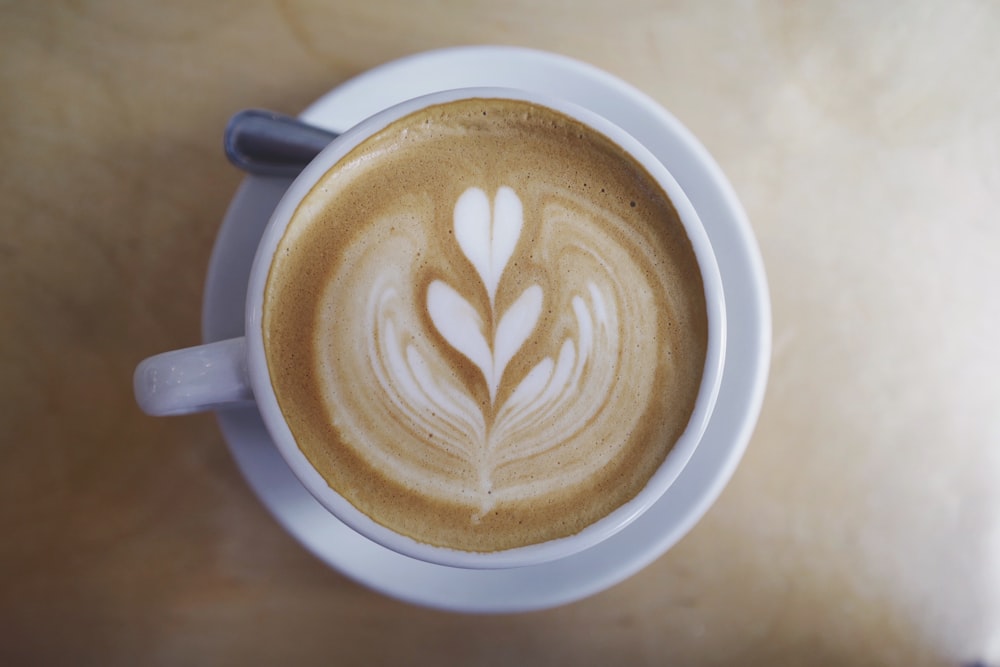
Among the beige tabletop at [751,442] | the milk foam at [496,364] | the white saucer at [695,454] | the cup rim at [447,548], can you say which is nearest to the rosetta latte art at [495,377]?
the milk foam at [496,364]

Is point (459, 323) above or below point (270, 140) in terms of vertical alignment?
below

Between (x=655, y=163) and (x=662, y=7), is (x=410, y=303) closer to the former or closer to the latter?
(x=655, y=163)

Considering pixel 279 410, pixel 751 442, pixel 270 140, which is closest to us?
pixel 279 410

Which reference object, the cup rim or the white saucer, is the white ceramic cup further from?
the white saucer

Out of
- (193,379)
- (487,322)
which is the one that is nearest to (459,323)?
(487,322)

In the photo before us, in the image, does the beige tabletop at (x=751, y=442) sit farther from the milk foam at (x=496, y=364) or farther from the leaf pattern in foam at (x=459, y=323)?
the leaf pattern in foam at (x=459, y=323)

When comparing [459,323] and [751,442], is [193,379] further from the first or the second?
[751,442]

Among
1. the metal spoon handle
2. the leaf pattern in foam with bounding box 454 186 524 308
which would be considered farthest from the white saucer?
the leaf pattern in foam with bounding box 454 186 524 308
